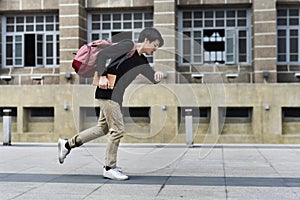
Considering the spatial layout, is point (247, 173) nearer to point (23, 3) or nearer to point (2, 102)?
point (2, 102)

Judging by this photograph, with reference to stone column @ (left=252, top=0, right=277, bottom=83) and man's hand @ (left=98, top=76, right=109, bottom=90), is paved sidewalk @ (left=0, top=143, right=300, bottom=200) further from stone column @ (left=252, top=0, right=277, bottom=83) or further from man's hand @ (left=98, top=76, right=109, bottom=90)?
stone column @ (left=252, top=0, right=277, bottom=83)

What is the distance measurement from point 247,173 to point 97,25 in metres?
16.4

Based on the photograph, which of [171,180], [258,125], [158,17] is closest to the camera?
[171,180]

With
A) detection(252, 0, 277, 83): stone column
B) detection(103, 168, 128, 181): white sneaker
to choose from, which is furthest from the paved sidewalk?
detection(252, 0, 277, 83): stone column

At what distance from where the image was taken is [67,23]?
74.3ft

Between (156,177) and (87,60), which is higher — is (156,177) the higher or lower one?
the lower one

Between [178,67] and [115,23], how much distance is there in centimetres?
362

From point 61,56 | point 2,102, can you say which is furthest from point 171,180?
point 61,56

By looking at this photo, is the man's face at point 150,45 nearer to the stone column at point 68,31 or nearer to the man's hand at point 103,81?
the man's hand at point 103,81

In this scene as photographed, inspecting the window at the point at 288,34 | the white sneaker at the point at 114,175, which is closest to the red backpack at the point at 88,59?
the white sneaker at the point at 114,175

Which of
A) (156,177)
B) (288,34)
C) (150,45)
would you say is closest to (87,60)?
(150,45)

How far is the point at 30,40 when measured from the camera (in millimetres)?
Result: 24406

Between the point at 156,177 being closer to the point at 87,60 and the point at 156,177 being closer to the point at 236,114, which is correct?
the point at 87,60

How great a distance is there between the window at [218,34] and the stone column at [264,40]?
1.24m
